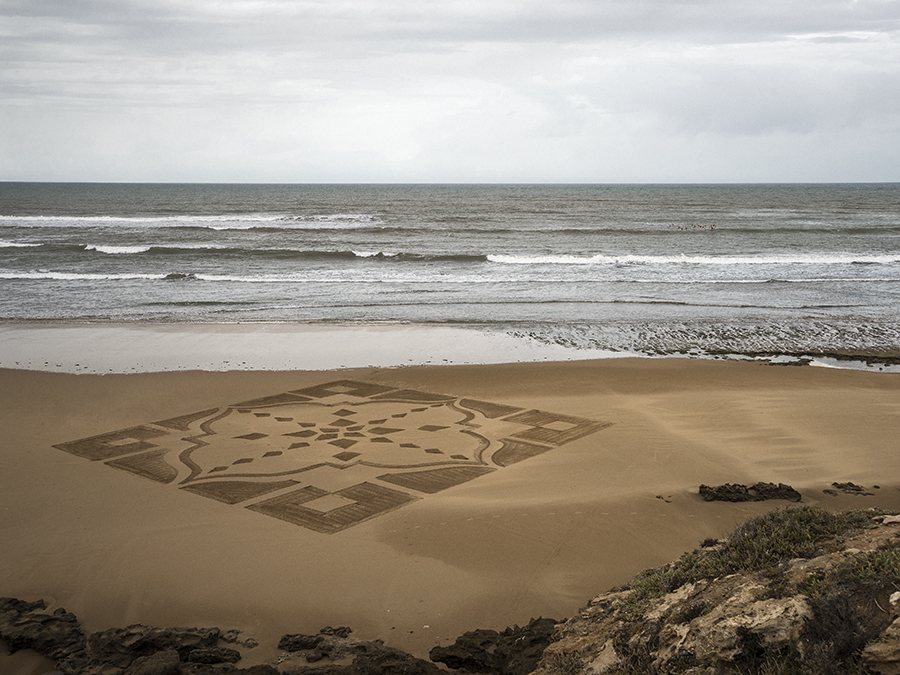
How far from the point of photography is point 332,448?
8.37 meters

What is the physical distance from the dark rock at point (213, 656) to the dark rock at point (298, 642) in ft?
0.94

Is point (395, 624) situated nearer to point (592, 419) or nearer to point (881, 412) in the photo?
point (592, 419)

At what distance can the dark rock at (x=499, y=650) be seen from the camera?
4.09 meters

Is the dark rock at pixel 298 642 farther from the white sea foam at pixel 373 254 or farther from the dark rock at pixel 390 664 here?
the white sea foam at pixel 373 254

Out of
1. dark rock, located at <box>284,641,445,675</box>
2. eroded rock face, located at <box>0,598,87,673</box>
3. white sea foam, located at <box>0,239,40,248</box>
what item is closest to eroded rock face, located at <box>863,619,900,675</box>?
dark rock, located at <box>284,641,445,675</box>

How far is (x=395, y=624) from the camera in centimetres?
498

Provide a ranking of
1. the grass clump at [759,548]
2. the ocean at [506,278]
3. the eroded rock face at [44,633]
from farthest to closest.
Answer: the ocean at [506,278], the eroded rock face at [44,633], the grass clump at [759,548]

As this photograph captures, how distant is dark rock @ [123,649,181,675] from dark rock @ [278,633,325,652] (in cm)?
66

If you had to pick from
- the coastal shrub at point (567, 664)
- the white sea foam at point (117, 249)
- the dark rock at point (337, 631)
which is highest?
the white sea foam at point (117, 249)

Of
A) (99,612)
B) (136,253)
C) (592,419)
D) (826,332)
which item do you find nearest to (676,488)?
(592,419)

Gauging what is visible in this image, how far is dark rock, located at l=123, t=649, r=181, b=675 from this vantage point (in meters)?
4.14

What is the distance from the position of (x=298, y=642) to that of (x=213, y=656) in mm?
526

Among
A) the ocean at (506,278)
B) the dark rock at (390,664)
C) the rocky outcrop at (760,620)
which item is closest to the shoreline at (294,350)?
the ocean at (506,278)

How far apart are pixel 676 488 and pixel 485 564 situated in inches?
97.1
